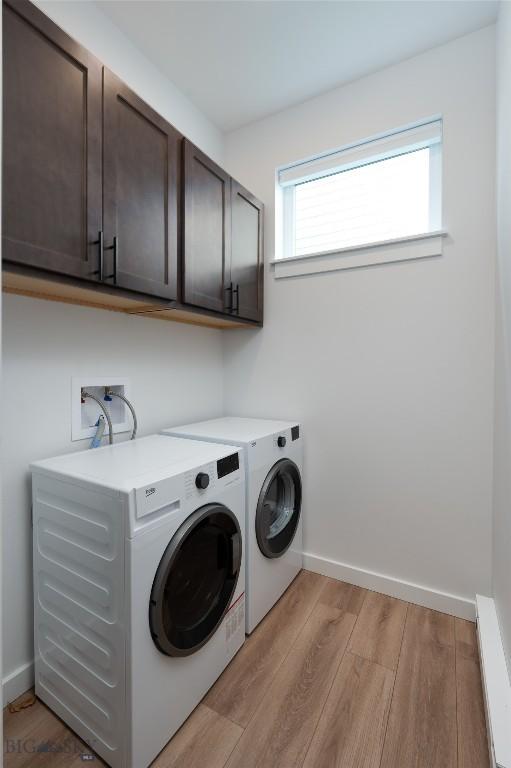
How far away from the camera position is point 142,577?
3.17ft

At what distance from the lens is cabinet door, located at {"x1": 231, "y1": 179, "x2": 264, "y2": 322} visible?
1.90 metres

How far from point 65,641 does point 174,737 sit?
1.54ft

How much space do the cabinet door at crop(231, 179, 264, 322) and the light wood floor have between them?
1.64 m

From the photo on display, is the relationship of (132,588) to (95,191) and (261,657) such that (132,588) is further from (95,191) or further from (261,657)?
(95,191)

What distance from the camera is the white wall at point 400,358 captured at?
5.34 ft

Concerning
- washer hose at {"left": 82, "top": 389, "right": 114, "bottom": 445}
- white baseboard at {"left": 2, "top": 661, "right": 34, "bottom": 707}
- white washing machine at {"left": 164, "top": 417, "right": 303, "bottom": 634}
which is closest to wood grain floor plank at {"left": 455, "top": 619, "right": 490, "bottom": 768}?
A: white washing machine at {"left": 164, "top": 417, "right": 303, "bottom": 634}

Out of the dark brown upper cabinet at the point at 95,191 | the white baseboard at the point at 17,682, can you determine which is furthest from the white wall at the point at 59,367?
the dark brown upper cabinet at the point at 95,191

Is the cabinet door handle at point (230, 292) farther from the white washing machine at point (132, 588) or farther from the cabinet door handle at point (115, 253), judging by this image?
the white washing machine at point (132, 588)

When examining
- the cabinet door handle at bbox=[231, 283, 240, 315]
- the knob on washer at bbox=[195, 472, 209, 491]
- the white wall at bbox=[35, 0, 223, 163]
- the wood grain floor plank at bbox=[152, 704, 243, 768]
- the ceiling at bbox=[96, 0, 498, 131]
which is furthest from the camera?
the cabinet door handle at bbox=[231, 283, 240, 315]

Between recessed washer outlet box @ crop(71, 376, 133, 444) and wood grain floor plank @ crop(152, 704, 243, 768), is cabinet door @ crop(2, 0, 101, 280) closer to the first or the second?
recessed washer outlet box @ crop(71, 376, 133, 444)

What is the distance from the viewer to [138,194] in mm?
A: 1313

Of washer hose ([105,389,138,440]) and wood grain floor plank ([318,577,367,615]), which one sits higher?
washer hose ([105,389,138,440])

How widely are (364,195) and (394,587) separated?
2185 millimetres

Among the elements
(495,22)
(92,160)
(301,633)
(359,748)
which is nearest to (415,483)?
(301,633)
